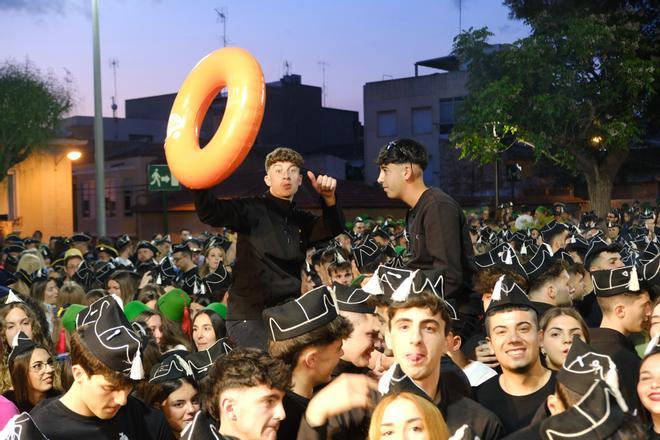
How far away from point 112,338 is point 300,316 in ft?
3.24

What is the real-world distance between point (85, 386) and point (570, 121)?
2337 cm

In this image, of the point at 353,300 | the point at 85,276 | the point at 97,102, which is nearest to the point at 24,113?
the point at 97,102

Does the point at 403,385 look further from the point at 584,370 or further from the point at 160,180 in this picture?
the point at 160,180

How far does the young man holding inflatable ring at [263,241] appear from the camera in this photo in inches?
205

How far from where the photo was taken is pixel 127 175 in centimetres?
4412

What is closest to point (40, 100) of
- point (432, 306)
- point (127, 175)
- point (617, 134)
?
point (127, 175)

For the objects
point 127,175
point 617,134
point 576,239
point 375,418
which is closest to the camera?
point 375,418

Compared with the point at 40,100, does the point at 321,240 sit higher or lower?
Answer: lower

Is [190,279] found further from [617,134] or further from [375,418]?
[617,134]

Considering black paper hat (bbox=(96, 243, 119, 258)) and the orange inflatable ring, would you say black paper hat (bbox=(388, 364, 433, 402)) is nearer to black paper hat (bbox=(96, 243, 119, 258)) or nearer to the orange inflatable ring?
the orange inflatable ring

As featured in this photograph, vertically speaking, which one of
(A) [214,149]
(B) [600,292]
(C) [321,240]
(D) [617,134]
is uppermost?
(D) [617,134]

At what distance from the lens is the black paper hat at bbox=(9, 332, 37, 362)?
5367 millimetres

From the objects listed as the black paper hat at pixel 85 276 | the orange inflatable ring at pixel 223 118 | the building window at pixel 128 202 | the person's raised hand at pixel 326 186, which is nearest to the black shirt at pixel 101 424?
the orange inflatable ring at pixel 223 118

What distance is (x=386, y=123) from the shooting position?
1822 inches
